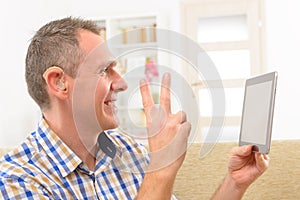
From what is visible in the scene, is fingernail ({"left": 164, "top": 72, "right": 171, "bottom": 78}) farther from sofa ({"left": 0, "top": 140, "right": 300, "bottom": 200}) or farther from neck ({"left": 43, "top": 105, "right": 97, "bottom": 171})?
sofa ({"left": 0, "top": 140, "right": 300, "bottom": 200})

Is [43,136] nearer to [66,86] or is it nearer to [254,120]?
[66,86]

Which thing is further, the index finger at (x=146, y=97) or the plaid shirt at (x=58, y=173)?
the plaid shirt at (x=58, y=173)

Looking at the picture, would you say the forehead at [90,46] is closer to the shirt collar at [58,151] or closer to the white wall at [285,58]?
the shirt collar at [58,151]

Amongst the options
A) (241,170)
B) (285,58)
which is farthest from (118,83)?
(285,58)

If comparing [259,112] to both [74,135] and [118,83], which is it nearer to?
[118,83]

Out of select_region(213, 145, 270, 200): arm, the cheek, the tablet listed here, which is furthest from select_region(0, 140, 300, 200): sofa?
the cheek

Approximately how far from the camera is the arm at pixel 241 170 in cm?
117

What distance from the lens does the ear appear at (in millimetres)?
1227

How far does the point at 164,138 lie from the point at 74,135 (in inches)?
15.4

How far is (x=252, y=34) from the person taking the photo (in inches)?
191

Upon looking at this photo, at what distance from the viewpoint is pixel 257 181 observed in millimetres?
1441

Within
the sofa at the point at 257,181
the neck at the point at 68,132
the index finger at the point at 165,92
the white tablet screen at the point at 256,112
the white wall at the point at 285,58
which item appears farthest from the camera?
the white wall at the point at 285,58

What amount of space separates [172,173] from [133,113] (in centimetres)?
16

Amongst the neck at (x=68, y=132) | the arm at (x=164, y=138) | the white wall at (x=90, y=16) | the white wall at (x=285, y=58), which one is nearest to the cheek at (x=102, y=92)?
the neck at (x=68, y=132)
